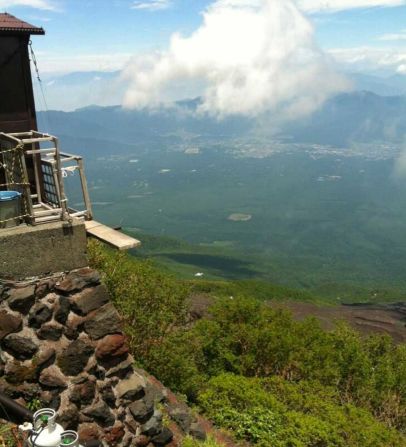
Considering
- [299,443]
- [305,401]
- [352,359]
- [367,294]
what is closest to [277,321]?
[352,359]

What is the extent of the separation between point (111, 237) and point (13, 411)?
4391mm

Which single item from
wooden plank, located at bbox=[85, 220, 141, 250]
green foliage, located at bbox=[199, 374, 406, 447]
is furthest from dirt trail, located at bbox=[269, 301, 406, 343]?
wooden plank, located at bbox=[85, 220, 141, 250]

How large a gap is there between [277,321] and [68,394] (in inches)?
753

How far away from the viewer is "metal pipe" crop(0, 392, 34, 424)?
320 inches

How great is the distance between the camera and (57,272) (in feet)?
31.8

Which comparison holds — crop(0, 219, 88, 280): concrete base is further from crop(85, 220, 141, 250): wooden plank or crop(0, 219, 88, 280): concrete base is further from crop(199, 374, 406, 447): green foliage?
crop(199, 374, 406, 447): green foliage

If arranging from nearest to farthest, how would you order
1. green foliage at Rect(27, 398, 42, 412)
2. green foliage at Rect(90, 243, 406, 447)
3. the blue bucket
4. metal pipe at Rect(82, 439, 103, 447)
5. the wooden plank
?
metal pipe at Rect(82, 439, 103, 447), green foliage at Rect(27, 398, 42, 412), the blue bucket, the wooden plank, green foliage at Rect(90, 243, 406, 447)

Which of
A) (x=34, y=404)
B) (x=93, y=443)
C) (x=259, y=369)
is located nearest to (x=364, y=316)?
(x=259, y=369)

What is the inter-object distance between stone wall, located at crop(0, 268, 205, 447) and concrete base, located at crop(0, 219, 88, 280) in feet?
0.77

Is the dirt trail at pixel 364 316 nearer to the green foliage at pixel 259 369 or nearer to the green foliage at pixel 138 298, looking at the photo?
the green foliage at pixel 259 369

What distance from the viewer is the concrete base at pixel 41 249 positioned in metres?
9.16

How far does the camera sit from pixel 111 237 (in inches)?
436

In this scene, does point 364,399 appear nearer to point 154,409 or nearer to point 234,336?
point 234,336

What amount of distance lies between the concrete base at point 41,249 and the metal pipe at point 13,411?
2395 mm
